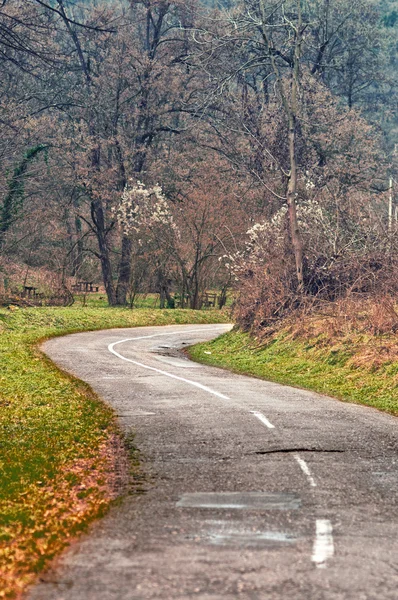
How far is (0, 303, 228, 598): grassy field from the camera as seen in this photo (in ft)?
24.4

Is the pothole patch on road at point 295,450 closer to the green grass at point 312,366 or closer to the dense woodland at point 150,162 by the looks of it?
the green grass at point 312,366

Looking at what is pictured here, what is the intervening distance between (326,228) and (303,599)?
26941 mm

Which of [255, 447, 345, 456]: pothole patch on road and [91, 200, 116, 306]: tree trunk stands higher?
[91, 200, 116, 306]: tree trunk

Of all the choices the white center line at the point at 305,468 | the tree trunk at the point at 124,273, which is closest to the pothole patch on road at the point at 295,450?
the white center line at the point at 305,468

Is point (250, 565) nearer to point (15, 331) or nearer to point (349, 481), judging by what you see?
point (349, 481)

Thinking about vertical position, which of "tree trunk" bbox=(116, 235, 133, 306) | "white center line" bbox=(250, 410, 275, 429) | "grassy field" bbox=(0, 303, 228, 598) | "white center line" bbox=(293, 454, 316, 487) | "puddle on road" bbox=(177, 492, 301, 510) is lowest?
"grassy field" bbox=(0, 303, 228, 598)

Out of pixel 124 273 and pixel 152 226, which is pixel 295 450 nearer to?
pixel 152 226

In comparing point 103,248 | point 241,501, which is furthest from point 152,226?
point 241,501

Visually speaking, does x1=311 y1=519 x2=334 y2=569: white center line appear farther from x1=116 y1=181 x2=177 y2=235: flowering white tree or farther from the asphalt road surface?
x1=116 y1=181 x2=177 y2=235: flowering white tree

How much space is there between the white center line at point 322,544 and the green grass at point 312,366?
30.2 feet

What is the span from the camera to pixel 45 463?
1100 centimetres

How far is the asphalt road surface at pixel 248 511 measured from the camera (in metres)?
6.29

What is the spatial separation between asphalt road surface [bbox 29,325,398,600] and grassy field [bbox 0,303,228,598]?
32 centimetres

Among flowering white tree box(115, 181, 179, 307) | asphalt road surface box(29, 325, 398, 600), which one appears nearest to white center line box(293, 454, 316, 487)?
asphalt road surface box(29, 325, 398, 600)
